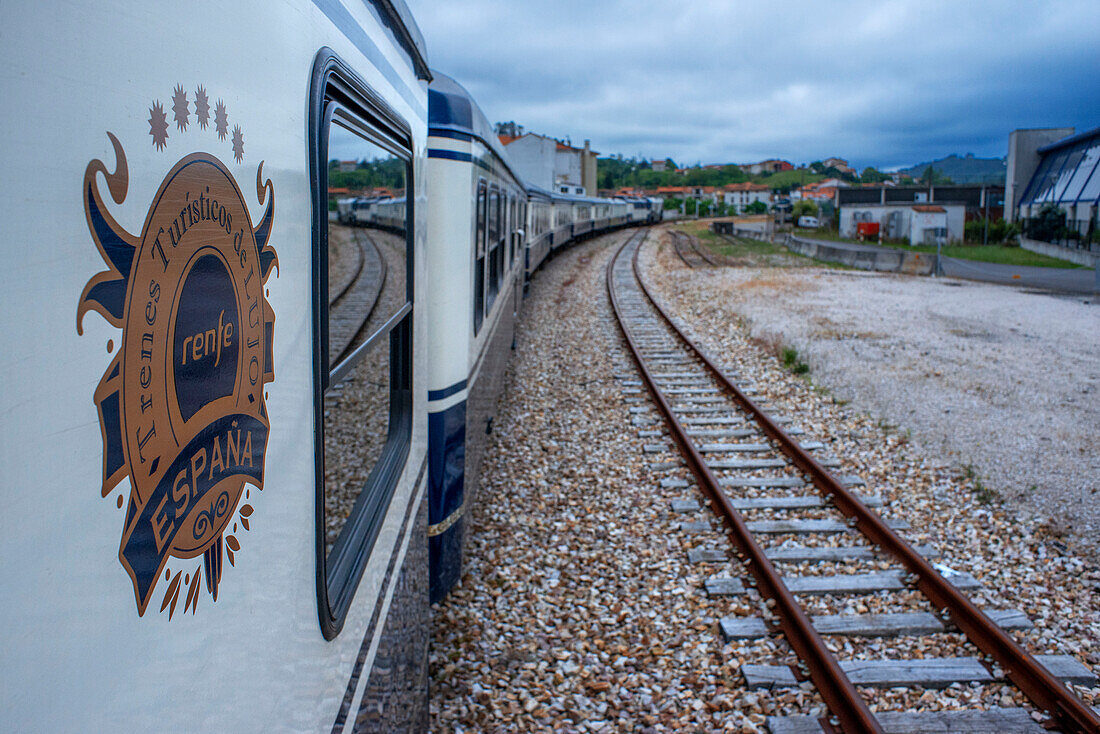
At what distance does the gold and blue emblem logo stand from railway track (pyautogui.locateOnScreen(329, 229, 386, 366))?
0.68 metres

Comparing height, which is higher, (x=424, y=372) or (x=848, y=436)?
(x=424, y=372)

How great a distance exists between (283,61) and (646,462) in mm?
6257

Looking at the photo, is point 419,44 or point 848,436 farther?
point 848,436

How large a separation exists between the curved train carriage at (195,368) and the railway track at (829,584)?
258 cm

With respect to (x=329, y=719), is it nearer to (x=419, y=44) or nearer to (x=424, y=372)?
(x=424, y=372)

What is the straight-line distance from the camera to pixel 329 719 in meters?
1.88

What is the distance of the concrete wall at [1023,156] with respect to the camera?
159 ft

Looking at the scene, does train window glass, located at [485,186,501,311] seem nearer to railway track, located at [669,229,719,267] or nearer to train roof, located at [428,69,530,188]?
train roof, located at [428,69,530,188]

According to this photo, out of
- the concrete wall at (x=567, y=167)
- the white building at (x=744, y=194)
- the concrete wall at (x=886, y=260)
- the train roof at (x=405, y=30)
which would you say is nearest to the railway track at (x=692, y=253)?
the concrete wall at (x=886, y=260)

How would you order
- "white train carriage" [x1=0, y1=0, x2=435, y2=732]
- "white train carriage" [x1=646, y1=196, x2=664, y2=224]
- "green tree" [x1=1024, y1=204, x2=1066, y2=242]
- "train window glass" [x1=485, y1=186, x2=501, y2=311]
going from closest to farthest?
1. "white train carriage" [x1=0, y1=0, x2=435, y2=732]
2. "train window glass" [x1=485, y1=186, x2=501, y2=311]
3. "green tree" [x1=1024, y1=204, x2=1066, y2=242]
4. "white train carriage" [x1=646, y1=196, x2=664, y2=224]

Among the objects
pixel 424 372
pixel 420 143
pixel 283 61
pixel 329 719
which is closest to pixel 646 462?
pixel 424 372

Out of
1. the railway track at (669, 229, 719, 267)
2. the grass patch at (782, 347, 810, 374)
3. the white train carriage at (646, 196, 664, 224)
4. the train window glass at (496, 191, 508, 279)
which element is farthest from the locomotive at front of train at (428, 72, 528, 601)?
the white train carriage at (646, 196, 664, 224)

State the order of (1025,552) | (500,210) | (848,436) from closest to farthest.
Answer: (1025,552)
(500,210)
(848,436)

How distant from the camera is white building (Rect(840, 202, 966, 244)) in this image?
43.7 metres
